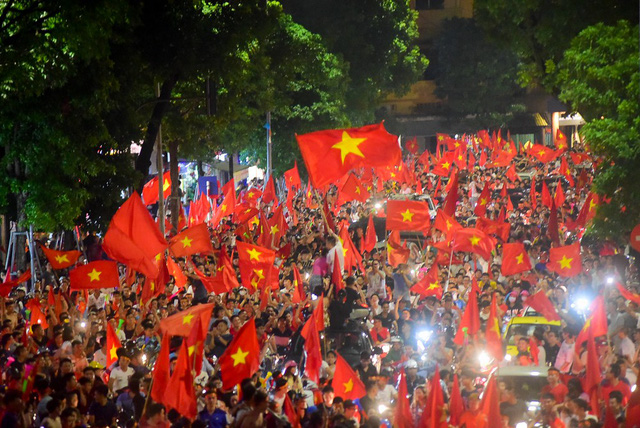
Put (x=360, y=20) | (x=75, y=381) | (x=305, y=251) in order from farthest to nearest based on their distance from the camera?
(x=360, y=20)
(x=305, y=251)
(x=75, y=381)

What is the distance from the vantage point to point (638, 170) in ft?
58.6

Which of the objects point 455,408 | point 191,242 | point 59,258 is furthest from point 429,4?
point 455,408

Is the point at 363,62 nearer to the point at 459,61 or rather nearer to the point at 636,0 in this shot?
the point at 459,61

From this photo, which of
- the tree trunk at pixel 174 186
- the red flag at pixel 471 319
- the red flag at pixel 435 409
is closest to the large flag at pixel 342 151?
the red flag at pixel 471 319

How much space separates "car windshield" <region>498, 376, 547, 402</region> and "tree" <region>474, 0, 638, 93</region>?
40.4 feet

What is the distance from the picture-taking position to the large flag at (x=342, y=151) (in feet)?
48.1

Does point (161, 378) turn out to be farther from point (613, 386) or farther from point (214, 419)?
point (613, 386)

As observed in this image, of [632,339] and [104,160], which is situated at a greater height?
[104,160]

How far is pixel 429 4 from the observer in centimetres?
7112

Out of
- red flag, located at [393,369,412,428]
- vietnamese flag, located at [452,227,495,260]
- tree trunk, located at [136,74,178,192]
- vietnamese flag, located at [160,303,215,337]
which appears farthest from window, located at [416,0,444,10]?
red flag, located at [393,369,412,428]

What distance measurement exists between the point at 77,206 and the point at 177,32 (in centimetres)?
465

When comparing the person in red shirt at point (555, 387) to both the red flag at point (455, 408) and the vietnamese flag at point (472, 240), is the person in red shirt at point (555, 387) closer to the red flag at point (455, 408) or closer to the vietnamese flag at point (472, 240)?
the red flag at point (455, 408)

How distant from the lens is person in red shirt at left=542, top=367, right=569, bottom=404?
36.2 ft

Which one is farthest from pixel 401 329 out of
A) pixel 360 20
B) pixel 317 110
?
pixel 360 20
